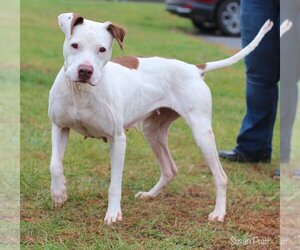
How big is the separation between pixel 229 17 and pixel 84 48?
1355 centimetres

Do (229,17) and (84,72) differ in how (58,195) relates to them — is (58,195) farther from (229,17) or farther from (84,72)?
(229,17)

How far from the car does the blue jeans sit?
10.8 meters

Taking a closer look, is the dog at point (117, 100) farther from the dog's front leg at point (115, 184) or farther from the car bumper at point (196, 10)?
the car bumper at point (196, 10)

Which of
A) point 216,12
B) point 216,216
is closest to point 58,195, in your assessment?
point 216,216

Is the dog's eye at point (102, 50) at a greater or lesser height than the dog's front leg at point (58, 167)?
greater

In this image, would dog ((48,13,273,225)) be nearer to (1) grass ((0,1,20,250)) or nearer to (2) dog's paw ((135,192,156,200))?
(2) dog's paw ((135,192,156,200))

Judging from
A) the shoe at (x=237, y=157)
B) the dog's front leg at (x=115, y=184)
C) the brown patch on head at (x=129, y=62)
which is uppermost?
the brown patch on head at (x=129, y=62)

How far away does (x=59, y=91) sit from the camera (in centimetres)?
457

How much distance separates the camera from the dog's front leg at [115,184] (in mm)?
4695

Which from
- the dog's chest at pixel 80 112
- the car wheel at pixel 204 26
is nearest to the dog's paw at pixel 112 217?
the dog's chest at pixel 80 112

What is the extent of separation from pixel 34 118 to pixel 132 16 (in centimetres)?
1259

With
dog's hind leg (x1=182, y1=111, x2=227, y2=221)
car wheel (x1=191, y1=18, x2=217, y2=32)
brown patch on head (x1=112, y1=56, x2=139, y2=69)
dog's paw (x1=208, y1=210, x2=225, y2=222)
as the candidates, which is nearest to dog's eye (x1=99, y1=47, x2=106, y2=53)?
brown patch on head (x1=112, y1=56, x2=139, y2=69)

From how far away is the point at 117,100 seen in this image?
4.71 m

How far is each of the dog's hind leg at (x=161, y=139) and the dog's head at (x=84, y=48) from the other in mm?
1141
